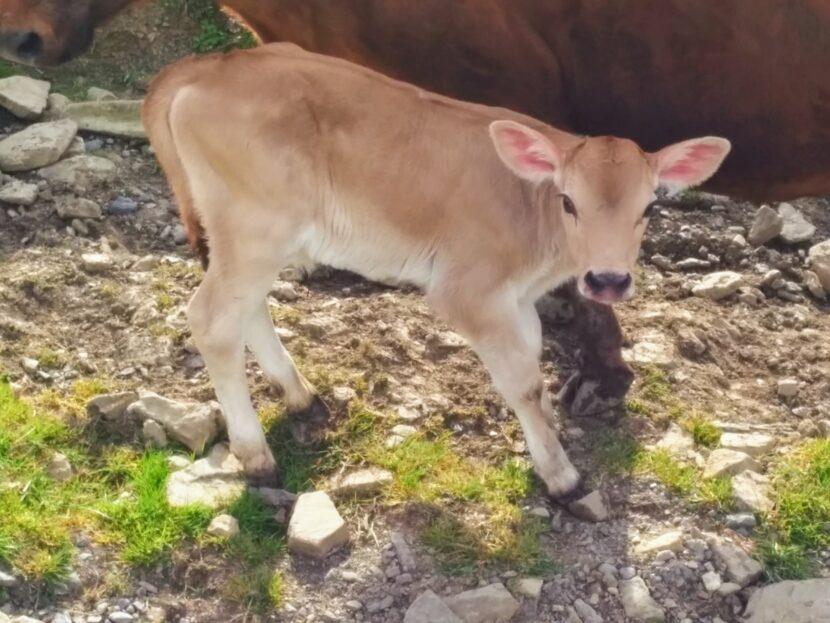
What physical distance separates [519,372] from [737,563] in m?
1.28

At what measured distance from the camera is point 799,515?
6.06 m

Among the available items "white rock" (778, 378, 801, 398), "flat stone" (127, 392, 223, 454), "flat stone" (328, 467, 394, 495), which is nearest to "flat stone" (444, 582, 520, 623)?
"flat stone" (328, 467, 394, 495)

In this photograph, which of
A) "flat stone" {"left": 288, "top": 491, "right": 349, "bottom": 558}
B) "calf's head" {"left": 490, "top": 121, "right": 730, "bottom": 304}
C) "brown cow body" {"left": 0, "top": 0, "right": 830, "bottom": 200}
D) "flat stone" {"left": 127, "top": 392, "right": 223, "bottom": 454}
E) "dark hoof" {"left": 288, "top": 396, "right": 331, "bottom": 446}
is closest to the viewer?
"calf's head" {"left": 490, "top": 121, "right": 730, "bottom": 304}

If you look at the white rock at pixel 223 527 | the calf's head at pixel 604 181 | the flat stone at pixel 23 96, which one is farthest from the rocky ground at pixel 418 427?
the calf's head at pixel 604 181

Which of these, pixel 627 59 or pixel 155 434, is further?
pixel 627 59

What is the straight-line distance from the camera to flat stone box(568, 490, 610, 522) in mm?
5930

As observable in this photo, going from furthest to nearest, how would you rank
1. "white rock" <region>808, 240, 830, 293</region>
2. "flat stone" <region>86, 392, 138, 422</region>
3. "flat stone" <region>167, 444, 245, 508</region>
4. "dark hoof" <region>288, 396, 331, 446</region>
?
"white rock" <region>808, 240, 830, 293</region>
"dark hoof" <region>288, 396, 331, 446</region>
"flat stone" <region>86, 392, 138, 422</region>
"flat stone" <region>167, 444, 245, 508</region>

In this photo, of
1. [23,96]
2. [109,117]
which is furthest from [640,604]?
[23,96]

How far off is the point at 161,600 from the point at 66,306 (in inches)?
89.1

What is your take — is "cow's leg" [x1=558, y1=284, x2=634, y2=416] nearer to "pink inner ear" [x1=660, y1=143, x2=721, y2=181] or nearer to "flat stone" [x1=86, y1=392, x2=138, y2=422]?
"pink inner ear" [x1=660, y1=143, x2=721, y2=181]

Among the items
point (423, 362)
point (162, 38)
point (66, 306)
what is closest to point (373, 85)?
point (423, 362)

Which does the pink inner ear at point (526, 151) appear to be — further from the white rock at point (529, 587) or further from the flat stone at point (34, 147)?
the flat stone at point (34, 147)

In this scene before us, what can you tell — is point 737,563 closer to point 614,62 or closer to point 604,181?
point 604,181

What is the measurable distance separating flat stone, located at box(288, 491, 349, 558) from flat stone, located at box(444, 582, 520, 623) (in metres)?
0.59
